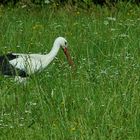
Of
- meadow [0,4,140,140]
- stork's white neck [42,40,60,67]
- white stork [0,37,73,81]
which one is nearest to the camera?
meadow [0,4,140,140]

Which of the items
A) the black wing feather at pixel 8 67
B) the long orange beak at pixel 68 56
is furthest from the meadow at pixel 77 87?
the black wing feather at pixel 8 67

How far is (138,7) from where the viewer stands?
13.3m

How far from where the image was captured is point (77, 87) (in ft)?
22.3

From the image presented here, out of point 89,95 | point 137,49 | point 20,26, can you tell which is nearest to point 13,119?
point 89,95

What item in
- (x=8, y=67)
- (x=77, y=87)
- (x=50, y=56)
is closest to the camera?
(x=77, y=87)

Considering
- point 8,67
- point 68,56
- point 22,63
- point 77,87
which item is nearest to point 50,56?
point 68,56

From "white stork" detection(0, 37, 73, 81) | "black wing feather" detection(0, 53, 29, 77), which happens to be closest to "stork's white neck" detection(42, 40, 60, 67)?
"white stork" detection(0, 37, 73, 81)

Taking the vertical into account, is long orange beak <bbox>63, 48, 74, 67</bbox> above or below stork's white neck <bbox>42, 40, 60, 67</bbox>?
below

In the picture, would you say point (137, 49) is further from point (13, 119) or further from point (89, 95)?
point (13, 119)

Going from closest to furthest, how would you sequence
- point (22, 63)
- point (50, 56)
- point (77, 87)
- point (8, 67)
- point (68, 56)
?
point (77, 87) → point (8, 67) → point (22, 63) → point (50, 56) → point (68, 56)

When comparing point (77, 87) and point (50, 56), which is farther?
point (50, 56)

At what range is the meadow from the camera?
18.8 feet

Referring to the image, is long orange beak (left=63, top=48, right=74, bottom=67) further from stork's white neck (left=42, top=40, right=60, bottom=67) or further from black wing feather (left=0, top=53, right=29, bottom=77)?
black wing feather (left=0, top=53, right=29, bottom=77)

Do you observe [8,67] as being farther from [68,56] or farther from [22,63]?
[68,56]
